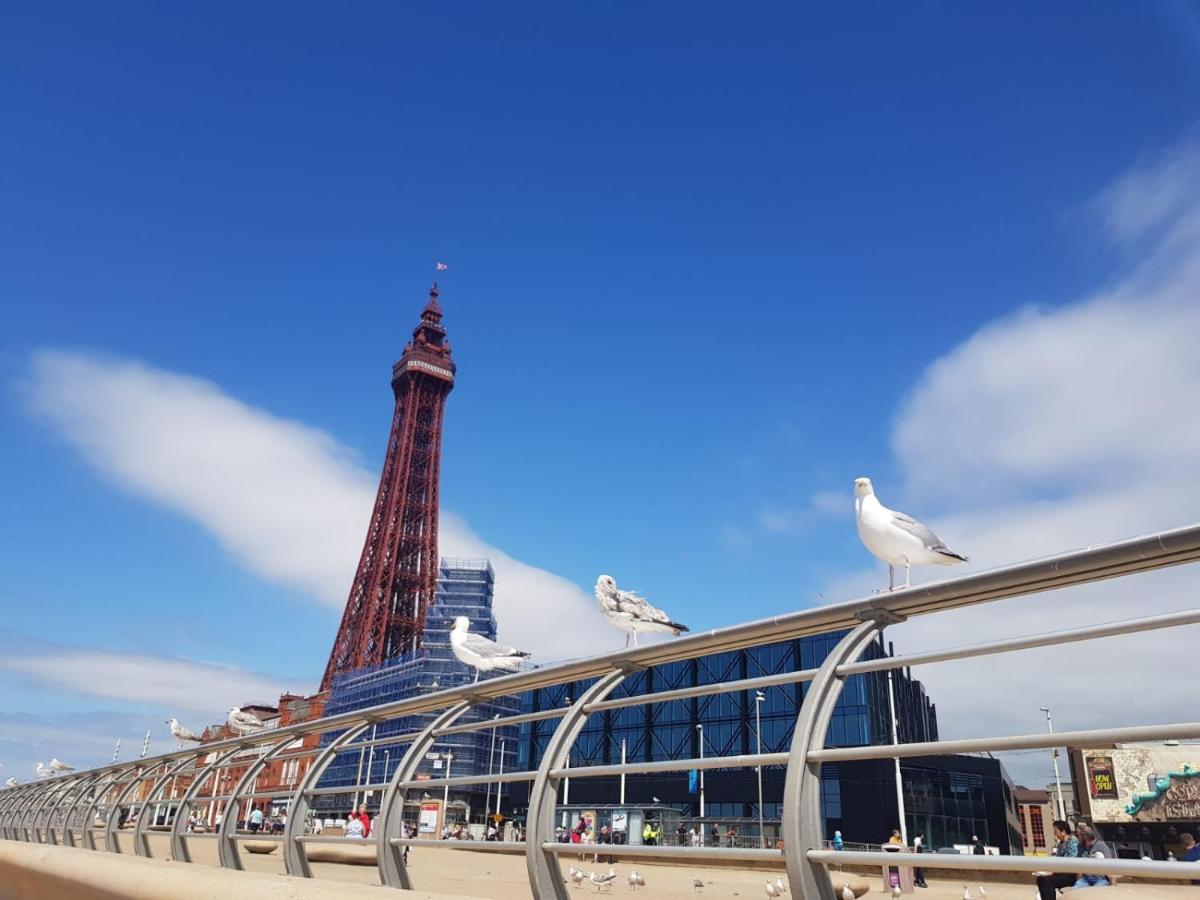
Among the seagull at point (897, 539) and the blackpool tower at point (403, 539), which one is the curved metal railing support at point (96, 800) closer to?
the seagull at point (897, 539)

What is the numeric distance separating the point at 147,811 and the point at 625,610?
7.76 metres

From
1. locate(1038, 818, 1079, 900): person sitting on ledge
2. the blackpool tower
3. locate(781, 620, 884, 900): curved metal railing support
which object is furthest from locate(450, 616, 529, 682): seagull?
the blackpool tower

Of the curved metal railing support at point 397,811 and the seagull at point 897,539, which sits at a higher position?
the seagull at point 897,539

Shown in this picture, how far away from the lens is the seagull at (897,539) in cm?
594

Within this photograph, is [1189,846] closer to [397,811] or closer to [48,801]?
[397,811]

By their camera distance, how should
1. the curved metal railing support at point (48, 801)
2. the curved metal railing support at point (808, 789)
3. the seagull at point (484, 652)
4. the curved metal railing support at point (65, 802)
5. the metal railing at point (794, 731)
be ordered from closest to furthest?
the metal railing at point (794, 731) < the curved metal railing support at point (808, 789) < the curved metal railing support at point (65, 802) < the curved metal railing support at point (48, 801) < the seagull at point (484, 652)

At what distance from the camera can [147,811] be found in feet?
18.6

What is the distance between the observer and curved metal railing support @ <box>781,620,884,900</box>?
204 centimetres

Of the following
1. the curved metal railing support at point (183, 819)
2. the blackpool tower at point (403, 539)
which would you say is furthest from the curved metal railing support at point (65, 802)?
the blackpool tower at point (403, 539)

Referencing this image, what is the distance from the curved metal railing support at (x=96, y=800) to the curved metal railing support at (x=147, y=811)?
87cm

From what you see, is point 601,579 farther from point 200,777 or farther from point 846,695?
point 846,695

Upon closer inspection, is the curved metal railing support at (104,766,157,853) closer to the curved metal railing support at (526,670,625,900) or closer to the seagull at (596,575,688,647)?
the curved metal railing support at (526,670,625,900)

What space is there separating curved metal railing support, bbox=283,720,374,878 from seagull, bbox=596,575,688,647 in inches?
341

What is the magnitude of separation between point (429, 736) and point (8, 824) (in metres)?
8.87
